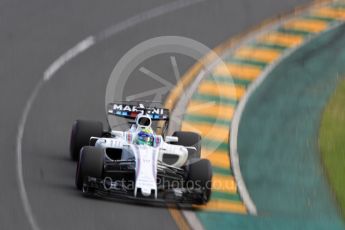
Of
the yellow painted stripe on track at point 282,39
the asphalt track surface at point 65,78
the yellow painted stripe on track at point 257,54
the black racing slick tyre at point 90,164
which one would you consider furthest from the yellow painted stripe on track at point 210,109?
the black racing slick tyre at point 90,164

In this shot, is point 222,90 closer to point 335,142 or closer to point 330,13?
point 335,142

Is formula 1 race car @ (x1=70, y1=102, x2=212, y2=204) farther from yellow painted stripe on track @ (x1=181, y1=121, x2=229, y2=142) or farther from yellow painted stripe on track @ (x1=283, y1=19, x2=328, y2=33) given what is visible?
yellow painted stripe on track @ (x1=283, y1=19, x2=328, y2=33)

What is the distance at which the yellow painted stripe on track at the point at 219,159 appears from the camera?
18172 mm

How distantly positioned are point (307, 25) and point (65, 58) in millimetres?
7325

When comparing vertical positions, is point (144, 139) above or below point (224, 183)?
above

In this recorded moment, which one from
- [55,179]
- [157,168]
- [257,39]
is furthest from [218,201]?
[257,39]

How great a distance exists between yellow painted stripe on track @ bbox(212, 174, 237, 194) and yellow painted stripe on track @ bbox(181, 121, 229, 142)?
6.93ft

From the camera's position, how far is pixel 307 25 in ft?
88.2

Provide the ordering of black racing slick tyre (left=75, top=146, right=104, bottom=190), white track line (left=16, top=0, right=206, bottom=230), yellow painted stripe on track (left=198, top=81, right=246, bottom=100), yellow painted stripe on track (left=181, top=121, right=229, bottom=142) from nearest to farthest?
white track line (left=16, top=0, right=206, bottom=230)
black racing slick tyre (left=75, top=146, right=104, bottom=190)
yellow painted stripe on track (left=181, top=121, right=229, bottom=142)
yellow painted stripe on track (left=198, top=81, right=246, bottom=100)

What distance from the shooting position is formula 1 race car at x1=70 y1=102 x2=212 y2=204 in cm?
1534

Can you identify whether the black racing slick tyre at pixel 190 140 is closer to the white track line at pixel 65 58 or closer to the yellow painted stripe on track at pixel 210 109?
the white track line at pixel 65 58


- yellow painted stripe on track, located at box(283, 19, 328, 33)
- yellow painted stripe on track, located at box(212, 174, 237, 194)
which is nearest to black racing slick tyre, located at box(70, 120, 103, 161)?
yellow painted stripe on track, located at box(212, 174, 237, 194)

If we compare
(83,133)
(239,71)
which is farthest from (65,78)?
(83,133)

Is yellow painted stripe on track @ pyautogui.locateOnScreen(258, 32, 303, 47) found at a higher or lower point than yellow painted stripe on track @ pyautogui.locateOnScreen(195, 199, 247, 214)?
higher
